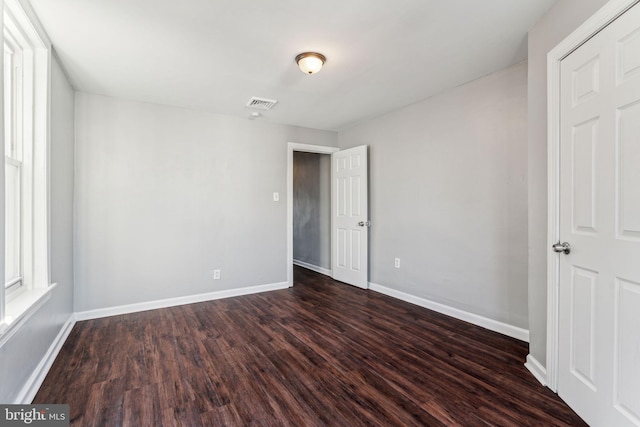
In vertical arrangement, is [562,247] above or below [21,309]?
above

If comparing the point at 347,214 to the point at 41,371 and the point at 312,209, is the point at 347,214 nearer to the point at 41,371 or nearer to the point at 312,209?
the point at 312,209

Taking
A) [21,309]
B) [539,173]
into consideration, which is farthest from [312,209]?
[21,309]

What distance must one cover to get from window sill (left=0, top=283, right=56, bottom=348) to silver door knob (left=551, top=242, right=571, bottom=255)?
9.35 ft

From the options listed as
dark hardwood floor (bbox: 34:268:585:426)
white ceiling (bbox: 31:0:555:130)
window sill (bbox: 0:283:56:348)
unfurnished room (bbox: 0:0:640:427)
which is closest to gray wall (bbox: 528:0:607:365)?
unfurnished room (bbox: 0:0:640:427)

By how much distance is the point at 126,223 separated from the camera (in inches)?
131

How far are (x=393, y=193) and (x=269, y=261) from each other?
6.33ft

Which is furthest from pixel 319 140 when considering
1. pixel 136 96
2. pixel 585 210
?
pixel 585 210

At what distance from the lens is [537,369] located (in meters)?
1.96

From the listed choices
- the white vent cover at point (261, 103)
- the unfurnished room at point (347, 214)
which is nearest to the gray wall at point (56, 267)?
the unfurnished room at point (347, 214)

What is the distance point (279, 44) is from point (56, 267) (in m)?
2.51

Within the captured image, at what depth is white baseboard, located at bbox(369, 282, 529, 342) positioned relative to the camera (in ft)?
8.39

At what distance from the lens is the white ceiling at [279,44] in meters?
1.85

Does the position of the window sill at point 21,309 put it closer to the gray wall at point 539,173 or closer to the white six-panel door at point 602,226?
the white six-panel door at point 602,226

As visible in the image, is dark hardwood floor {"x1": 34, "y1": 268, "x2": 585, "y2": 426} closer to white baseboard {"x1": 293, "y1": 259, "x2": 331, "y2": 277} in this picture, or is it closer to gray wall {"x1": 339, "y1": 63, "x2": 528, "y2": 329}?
gray wall {"x1": 339, "y1": 63, "x2": 528, "y2": 329}
